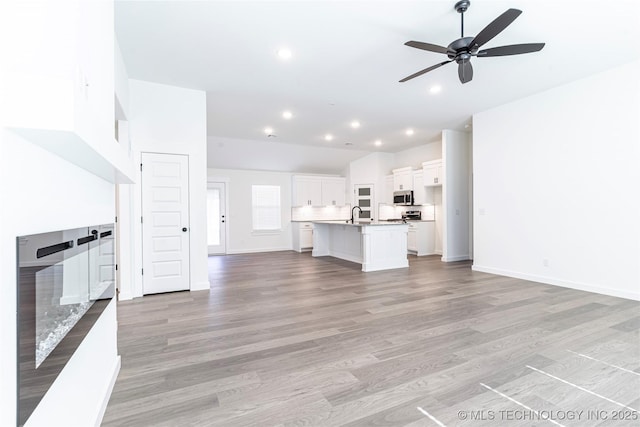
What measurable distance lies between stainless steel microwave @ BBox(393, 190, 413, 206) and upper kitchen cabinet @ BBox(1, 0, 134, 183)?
7.64 meters

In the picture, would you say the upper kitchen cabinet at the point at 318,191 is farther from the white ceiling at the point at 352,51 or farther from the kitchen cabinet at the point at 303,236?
the white ceiling at the point at 352,51

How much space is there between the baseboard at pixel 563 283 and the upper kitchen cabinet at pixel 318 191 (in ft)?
16.8

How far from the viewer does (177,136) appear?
4.27 meters

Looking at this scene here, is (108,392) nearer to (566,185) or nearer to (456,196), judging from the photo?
(566,185)

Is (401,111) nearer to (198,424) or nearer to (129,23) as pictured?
(129,23)

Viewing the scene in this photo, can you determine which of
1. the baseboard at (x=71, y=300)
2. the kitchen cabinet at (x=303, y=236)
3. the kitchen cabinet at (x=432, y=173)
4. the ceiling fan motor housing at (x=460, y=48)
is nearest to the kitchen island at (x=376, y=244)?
the kitchen cabinet at (x=303, y=236)

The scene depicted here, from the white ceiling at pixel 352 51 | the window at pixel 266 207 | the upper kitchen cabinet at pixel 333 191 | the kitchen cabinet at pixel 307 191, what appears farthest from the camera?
the upper kitchen cabinet at pixel 333 191

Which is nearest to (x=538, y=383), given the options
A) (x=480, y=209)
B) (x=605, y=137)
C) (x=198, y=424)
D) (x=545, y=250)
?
(x=198, y=424)

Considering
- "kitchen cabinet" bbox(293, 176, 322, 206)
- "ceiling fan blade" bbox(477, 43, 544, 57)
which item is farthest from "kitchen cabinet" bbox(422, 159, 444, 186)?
"ceiling fan blade" bbox(477, 43, 544, 57)

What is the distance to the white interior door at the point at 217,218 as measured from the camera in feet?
27.8

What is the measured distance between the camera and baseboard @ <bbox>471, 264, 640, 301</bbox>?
3796 millimetres

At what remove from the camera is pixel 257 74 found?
3928mm

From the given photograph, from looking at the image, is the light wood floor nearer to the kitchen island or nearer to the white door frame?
the kitchen island

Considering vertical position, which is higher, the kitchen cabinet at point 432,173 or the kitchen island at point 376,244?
the kitchen cabinet at point 432,173
